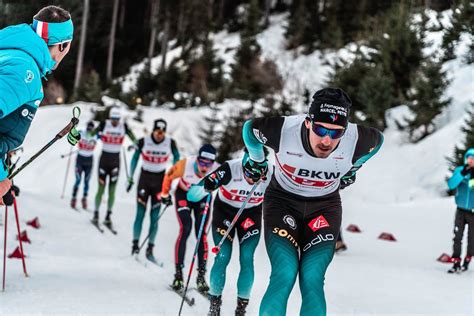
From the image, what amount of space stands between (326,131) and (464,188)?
577 centimetres

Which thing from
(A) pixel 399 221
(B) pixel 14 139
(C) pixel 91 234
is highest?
(B) pixel 14 139

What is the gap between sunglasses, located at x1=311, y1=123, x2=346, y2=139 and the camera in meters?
3.51

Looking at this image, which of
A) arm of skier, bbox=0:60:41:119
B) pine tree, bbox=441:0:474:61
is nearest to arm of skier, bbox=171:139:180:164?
arm of skier, bbox=0:60:41:119

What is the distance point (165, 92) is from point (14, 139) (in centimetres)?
2512

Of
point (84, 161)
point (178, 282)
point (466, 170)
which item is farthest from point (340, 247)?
point (84, 161)

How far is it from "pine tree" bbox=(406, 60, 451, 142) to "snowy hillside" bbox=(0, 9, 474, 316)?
0.72 m

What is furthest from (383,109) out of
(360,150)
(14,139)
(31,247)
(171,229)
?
(14,139)

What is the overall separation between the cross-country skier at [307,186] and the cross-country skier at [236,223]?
123cm

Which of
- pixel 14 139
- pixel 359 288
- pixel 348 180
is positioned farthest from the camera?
pixel 359 288

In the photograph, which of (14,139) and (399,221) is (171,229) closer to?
(399,221)

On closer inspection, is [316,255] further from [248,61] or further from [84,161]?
[248,61]

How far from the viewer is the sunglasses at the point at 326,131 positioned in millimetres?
3514

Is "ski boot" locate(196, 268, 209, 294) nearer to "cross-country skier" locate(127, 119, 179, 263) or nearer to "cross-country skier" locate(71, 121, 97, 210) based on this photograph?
"cross-country skier" locate(127, 119, 179, 263)

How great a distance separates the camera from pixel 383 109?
1777 cm
